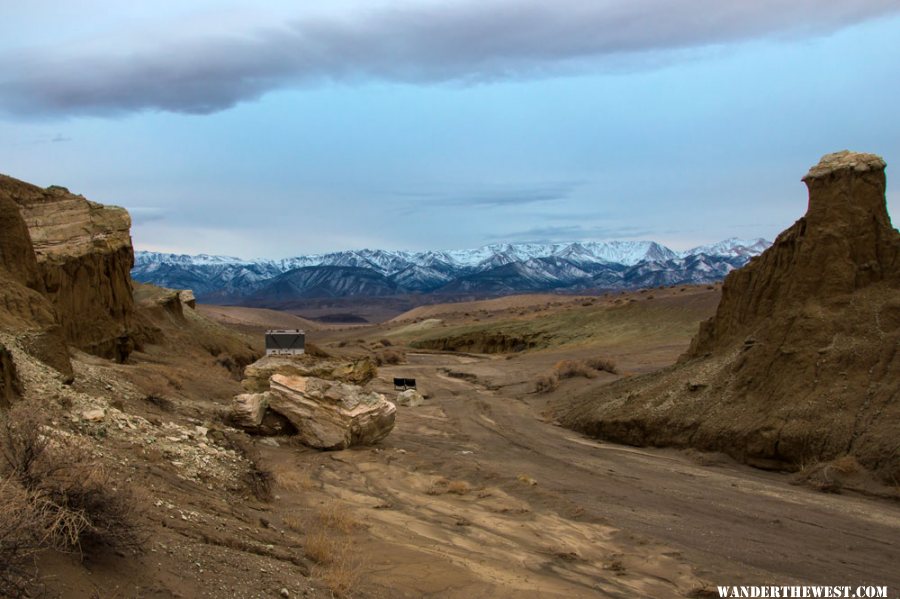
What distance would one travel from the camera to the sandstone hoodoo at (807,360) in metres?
14.7

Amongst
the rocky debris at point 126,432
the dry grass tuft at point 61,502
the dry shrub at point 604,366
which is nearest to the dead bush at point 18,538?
the dry grass tuft at point 61,502

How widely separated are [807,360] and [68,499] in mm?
16299

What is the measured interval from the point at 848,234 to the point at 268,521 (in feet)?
55.1

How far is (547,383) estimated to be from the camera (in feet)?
96.0

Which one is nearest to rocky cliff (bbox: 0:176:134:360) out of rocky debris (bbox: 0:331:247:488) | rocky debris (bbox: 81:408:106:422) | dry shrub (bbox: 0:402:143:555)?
rocky debris (bbox: 0:331:247:488)

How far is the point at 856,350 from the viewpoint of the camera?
15.8 metres

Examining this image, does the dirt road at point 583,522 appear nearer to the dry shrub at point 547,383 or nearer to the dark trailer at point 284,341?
the dark trailer at point 284,341

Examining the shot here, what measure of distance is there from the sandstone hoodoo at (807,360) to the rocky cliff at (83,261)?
51.6 feet

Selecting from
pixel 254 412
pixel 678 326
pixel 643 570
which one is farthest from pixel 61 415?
pixel 678 326

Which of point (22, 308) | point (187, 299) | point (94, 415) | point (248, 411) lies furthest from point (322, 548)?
point (187, 299)

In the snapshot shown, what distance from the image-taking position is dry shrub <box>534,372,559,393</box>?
2903cm

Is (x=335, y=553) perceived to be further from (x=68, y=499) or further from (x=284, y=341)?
(x=284, y=341)

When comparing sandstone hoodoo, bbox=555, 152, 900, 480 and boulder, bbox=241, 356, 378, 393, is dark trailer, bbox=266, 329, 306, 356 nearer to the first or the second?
boulder, bbox=241, 356, 378, 393

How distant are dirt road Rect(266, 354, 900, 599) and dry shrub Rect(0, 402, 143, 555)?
8.82 ft
